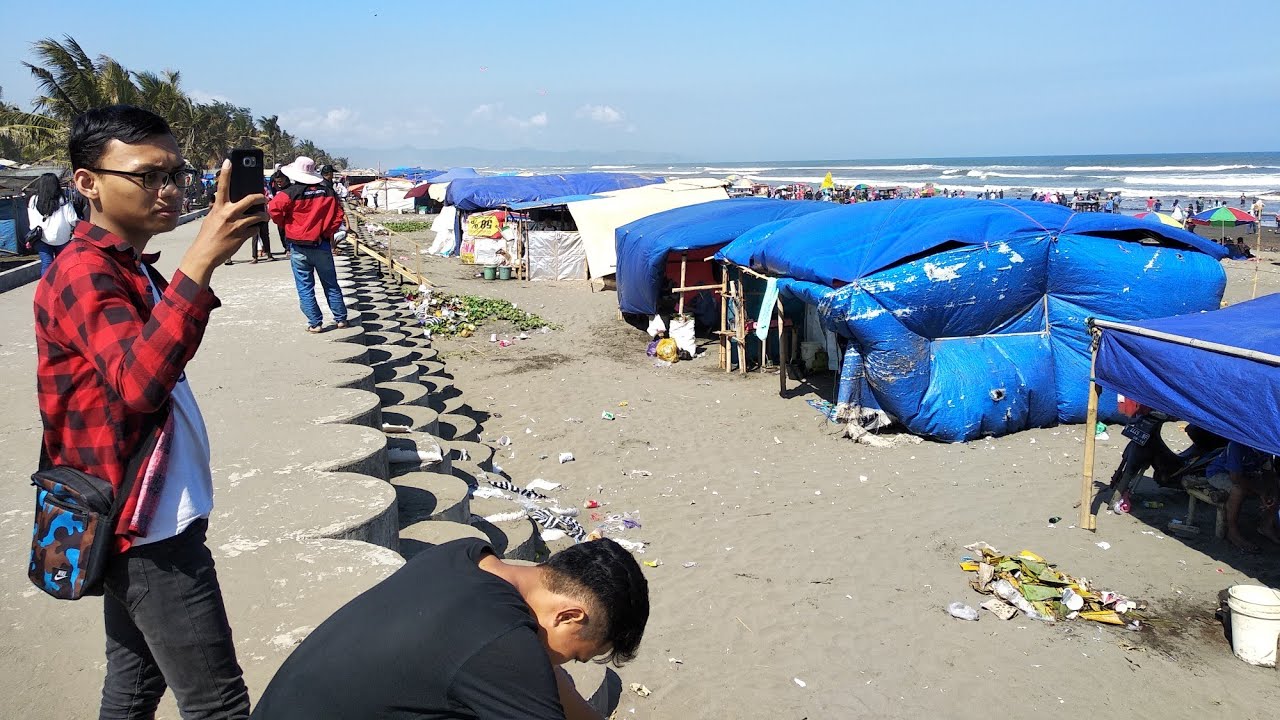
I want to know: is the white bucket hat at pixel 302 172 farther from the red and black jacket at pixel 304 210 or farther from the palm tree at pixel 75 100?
the palm tree at pixel 75 100

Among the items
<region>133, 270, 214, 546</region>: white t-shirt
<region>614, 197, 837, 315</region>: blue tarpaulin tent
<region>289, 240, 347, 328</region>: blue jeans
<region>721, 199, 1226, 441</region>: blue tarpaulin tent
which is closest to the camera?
<region>133, 270, 214, 546</region>: white t-shirt

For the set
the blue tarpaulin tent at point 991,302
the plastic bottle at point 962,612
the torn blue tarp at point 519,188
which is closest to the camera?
the plastic bottle at point 962,612

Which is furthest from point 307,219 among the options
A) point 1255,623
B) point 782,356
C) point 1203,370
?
point 1255,623

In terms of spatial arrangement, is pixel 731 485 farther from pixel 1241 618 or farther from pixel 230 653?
pixel 230 653

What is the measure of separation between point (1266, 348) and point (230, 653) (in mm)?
5698

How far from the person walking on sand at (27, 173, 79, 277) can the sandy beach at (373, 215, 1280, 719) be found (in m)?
4.80

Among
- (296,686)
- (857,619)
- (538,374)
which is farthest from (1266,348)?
(538,374)

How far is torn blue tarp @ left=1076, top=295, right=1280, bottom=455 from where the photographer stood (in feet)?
15.6

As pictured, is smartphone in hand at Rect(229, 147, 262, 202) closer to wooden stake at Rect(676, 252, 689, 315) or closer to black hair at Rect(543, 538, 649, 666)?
black hair at Rect(543, 538, 649, 666)

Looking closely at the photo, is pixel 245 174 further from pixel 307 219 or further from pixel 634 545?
pixel 307 219

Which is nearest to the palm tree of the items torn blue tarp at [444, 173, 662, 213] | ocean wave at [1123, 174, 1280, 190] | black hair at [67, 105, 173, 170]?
torn blue tarp at [444, 173, 662, 213]

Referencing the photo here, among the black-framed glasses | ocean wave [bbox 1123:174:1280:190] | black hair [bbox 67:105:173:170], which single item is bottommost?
ocean wave [bbox 1123:174:1280:190]

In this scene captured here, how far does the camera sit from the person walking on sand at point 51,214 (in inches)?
335

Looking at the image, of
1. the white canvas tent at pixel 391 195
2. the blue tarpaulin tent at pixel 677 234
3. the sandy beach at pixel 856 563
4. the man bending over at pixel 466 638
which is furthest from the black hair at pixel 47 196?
the white canvas tent at pixel 391 195
